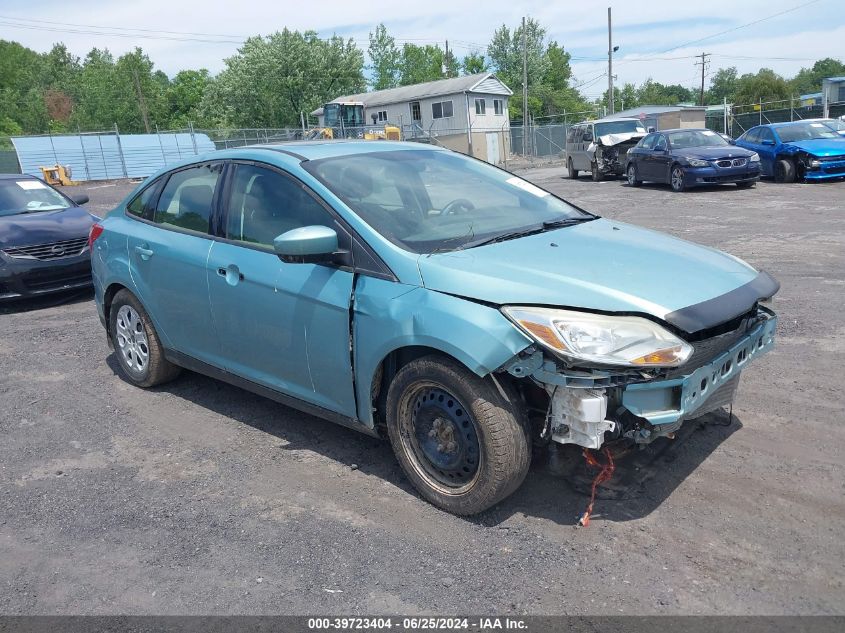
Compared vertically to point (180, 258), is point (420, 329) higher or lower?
lower

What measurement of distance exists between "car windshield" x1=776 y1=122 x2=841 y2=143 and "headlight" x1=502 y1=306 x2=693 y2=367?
16.9 m

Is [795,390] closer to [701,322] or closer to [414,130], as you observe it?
[701,322]

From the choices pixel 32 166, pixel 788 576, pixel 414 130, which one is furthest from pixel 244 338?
pixel 414 130

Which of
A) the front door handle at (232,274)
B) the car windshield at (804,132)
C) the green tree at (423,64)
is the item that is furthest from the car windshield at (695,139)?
the green tree at (423,64)

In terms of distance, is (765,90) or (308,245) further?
(765,90)

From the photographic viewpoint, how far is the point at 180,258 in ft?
15.6

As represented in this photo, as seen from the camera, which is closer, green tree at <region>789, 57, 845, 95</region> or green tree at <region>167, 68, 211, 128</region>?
green tree at <region>167, 68, 211, 128</region>

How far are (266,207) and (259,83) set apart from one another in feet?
199

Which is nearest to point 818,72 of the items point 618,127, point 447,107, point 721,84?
point 721,84

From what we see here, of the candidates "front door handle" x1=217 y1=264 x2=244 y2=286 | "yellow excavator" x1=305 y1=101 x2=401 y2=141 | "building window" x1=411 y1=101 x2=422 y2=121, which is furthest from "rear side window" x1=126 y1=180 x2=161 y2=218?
"building window" x1=411 y1=101 x2=422 y2=121

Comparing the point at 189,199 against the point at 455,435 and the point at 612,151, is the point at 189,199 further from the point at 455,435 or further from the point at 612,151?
the point at 612,151

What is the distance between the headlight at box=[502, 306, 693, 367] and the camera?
9.84ft

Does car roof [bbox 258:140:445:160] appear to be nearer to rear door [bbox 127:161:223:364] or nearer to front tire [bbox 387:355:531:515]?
rear door [bbox 127:161:223:364]

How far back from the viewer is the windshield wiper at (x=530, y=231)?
378cm
